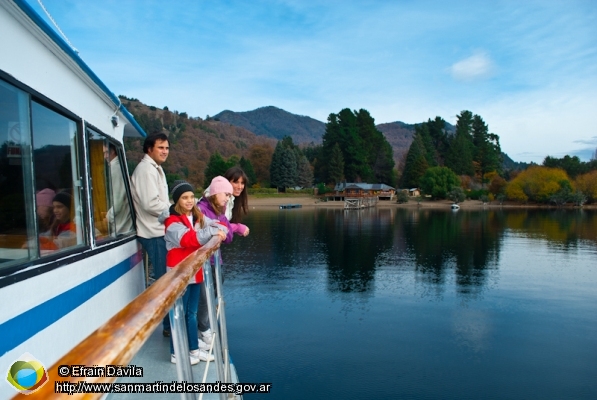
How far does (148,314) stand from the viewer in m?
1.17

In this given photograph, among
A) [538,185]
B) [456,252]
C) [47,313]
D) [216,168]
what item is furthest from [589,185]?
[47,313]

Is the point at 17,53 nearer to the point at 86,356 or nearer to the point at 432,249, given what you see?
the point at 86,356

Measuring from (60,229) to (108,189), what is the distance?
1.49m

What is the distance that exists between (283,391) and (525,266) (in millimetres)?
16746

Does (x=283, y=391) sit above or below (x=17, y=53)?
below

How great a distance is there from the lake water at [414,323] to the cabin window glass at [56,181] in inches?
260

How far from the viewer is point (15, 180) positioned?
8.45ft

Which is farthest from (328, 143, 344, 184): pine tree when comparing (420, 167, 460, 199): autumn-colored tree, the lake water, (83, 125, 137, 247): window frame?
(83, 125, 137, 247): window frame

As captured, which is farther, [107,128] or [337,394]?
[337,394]

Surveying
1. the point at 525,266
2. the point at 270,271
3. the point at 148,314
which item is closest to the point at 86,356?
the point at 148,314

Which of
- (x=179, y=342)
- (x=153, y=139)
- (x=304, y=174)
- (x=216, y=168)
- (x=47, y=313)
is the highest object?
(x=216, y=168)

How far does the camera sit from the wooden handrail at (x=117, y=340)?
877mm

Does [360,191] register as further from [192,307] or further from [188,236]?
[188,236]

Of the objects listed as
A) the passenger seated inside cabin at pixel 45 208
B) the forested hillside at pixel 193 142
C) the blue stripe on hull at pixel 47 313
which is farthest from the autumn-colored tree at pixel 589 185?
the passenger seated inside cabin at pixel 45 208
